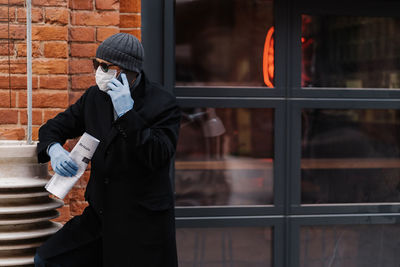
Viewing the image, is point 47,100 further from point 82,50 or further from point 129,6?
point 129,6

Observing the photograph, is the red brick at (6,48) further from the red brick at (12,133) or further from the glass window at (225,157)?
the glass window at (225,157)

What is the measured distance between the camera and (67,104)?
11.9 feet

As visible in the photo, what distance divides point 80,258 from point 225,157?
1.56m

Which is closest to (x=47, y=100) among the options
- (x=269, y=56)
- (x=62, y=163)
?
(x=62, y=163)

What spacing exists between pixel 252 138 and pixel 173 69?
0.74m

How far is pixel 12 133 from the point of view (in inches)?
142

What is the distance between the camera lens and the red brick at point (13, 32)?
11.7 feet

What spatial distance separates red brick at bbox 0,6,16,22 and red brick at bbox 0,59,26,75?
243 mm

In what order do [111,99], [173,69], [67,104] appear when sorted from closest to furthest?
1. [111,99]
2. [67,104]
3. [173,69]

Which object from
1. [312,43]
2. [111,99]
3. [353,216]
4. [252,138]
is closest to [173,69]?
[252,138]

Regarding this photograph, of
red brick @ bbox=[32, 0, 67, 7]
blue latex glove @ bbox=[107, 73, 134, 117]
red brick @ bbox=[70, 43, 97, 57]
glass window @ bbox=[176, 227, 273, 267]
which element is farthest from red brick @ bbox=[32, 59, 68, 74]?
glass window @ bbox=[176, 227, 273, 267]

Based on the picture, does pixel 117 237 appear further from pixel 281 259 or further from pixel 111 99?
pixel 281 259

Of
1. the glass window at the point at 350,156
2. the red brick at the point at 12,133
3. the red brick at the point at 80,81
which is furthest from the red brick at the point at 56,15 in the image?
the glass window at the point at 350,156

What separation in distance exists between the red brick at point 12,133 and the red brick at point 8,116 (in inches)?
1.9
